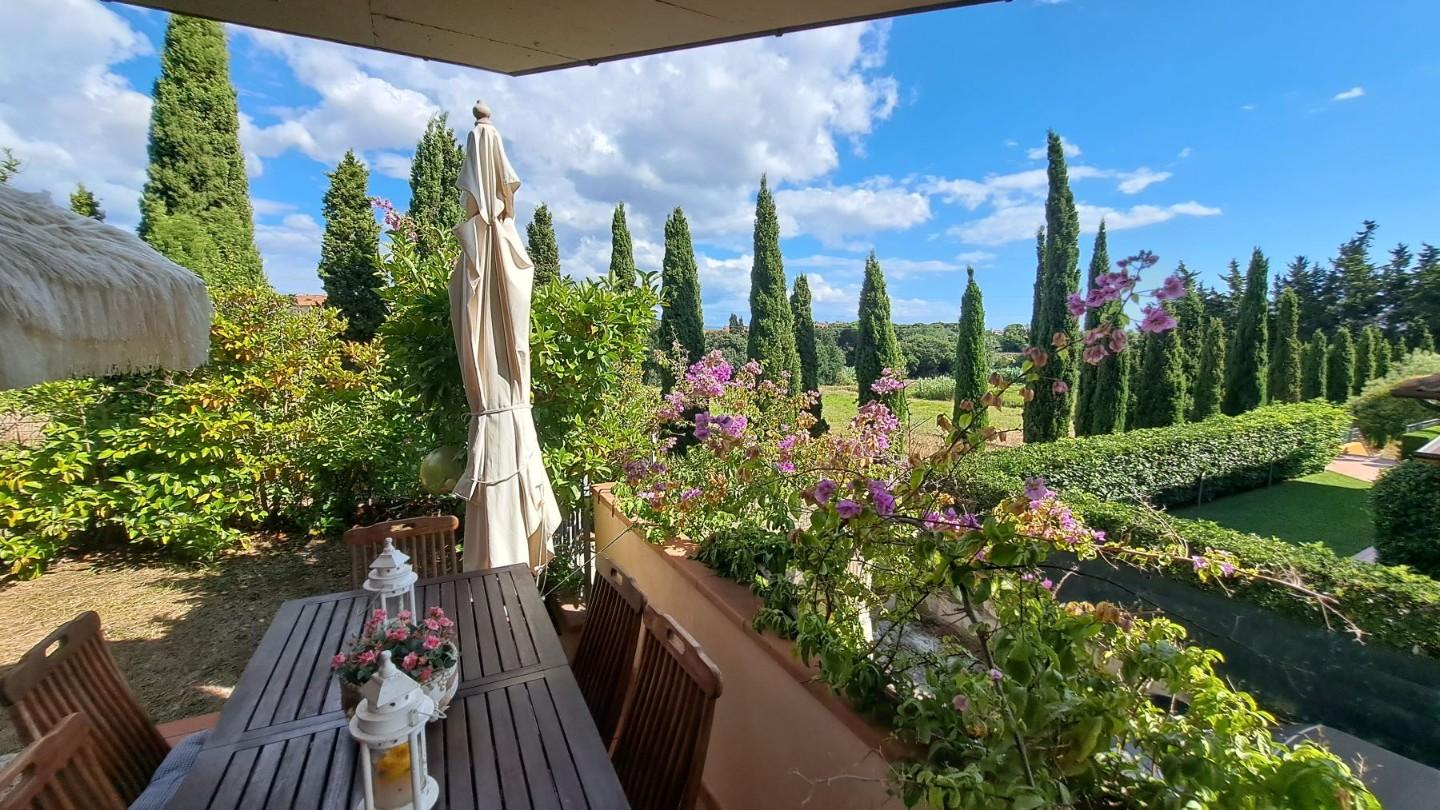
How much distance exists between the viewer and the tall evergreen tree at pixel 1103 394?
11461 millimetres

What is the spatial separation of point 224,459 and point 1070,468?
8764 millimetres

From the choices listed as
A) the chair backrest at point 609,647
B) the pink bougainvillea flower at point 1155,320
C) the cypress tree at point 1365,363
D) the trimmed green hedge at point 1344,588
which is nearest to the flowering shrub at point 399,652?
the chair backrest at point 609,647

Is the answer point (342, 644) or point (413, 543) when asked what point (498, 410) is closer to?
point (413, 543)

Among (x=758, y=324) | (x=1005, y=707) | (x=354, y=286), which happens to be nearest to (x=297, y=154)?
(x=354, y=286)

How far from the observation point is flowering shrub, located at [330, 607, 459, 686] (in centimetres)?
122

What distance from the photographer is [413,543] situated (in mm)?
2703

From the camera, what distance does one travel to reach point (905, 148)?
1140 cm

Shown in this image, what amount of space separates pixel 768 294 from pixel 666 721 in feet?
39.2

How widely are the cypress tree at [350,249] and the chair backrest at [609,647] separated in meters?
10.7

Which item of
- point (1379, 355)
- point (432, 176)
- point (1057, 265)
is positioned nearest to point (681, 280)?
point (432, 176)

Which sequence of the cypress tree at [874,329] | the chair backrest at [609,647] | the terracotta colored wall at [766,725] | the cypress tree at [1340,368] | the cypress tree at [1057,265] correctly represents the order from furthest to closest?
the cypress tree at [1340,368] < the cypress tree at [874,329] < the cypress tree at [1057,265] < the chair backrest at [609,647] < the terracotta colored wall at [766,725]

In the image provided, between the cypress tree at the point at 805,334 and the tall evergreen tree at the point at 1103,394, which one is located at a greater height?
the cypress tree at the point at 805,334

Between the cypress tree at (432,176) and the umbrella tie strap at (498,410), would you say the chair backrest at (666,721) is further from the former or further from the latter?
the cypress tree at (432,176)

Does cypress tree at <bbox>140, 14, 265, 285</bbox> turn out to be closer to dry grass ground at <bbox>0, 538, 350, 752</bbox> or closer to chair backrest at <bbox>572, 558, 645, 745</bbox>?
dry grass ground at <bbox>0, 538, 350, 752</bbox>
